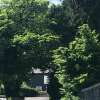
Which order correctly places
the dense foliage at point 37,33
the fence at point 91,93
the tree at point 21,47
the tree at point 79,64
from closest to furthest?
the fence at point 91,93
the tree at point 79,64
the dense foliage at point 37,33
the tree at point 21,47

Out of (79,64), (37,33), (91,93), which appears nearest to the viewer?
(91,93)

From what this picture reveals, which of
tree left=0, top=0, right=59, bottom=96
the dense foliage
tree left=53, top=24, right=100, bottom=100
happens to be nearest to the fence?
tree left=53, top=24, right=100, bottom=100

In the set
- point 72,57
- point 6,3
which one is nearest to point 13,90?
point 6,3

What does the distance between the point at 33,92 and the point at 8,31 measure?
25072 millimetres

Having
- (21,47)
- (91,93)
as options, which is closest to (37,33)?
(21,47)

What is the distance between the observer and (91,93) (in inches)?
1213

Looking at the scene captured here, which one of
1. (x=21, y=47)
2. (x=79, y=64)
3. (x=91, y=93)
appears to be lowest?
(x=91, y=93)

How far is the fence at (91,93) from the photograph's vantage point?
28.8 metres

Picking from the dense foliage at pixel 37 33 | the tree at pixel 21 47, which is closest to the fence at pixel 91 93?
the dense foliage at pixel 37 33

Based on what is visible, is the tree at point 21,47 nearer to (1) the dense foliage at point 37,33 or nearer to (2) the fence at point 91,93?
(1) the dense foliage at point 37,33

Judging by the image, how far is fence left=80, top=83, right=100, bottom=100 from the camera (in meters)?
28.8

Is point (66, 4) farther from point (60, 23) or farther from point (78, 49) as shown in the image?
point (78, 49)

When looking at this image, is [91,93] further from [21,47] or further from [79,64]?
[21,47]

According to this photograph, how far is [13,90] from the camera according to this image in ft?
181
